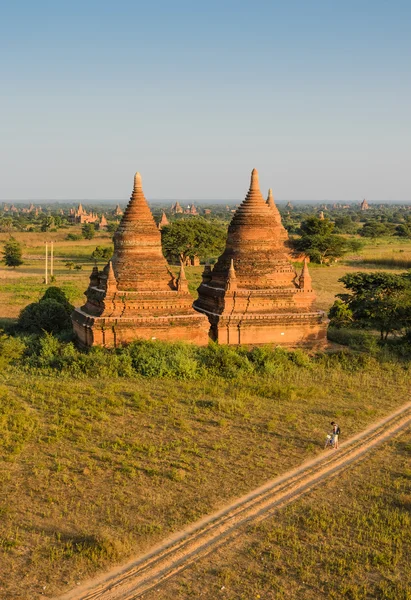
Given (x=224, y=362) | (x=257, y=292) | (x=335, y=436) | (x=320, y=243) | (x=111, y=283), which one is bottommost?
(x=335, y=436)

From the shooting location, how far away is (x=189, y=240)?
2211 inches

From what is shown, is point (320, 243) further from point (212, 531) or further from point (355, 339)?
point (212, 531)

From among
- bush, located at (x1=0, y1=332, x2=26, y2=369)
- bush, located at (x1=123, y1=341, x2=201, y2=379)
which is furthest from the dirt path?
bush, located at (x1=0, y1=332, x2=26, y2=369)

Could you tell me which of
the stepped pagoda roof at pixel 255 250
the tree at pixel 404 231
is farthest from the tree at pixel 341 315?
the tree at pixel 404 231

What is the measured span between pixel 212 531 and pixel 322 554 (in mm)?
1879

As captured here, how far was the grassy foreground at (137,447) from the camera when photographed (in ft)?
31.1

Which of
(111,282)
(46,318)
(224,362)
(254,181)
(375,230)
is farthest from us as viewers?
(375,230)

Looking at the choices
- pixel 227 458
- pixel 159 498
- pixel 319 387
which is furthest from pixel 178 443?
pixel 319 387

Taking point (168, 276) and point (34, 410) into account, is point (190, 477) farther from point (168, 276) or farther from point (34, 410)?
point (168, 276)

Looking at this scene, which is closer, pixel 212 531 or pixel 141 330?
pixel 212 531

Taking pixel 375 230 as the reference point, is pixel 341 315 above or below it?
below

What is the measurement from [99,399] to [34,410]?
1.81 meters

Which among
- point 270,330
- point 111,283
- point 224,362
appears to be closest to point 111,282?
point 111,283

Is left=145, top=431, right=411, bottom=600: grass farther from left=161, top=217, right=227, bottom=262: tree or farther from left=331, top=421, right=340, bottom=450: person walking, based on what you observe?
left=161, top=217, right=227, bottom=262: tree
